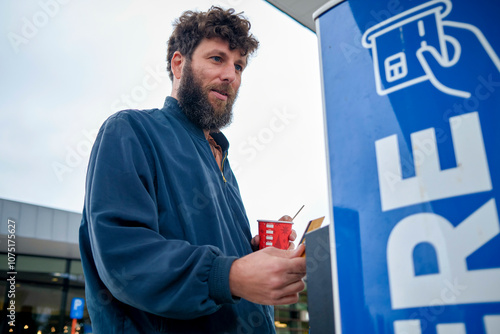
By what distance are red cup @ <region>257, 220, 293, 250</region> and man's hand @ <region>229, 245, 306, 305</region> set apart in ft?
1.91

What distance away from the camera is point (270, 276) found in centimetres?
83

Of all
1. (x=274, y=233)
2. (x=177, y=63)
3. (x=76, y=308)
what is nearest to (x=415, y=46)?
(x=274, y=233)

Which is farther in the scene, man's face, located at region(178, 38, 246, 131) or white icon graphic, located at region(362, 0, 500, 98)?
man's face, located at region(178, 38, 246, 131)

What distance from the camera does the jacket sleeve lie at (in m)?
0.88

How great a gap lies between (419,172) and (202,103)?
43.7 inches

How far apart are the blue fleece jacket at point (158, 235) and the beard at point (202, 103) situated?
0.27 feet

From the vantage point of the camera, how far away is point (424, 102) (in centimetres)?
62

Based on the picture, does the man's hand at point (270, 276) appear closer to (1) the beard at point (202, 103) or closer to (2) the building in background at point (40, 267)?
(1) the beard at point (202, 103)

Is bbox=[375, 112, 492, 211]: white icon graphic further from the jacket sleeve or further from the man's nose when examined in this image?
the man's nose

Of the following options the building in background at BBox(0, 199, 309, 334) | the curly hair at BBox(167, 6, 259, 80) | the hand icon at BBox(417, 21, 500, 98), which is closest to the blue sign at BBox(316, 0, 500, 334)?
the hand icon at BBox(417, 21, 500, 98)

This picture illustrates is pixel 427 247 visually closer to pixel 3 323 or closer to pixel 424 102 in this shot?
pixel 424 102

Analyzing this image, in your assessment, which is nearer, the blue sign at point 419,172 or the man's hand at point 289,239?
A: the blue sign at point 419,172

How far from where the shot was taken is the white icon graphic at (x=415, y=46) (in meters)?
0.61

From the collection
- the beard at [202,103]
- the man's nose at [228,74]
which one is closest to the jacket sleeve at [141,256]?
the beard at [202,103]
